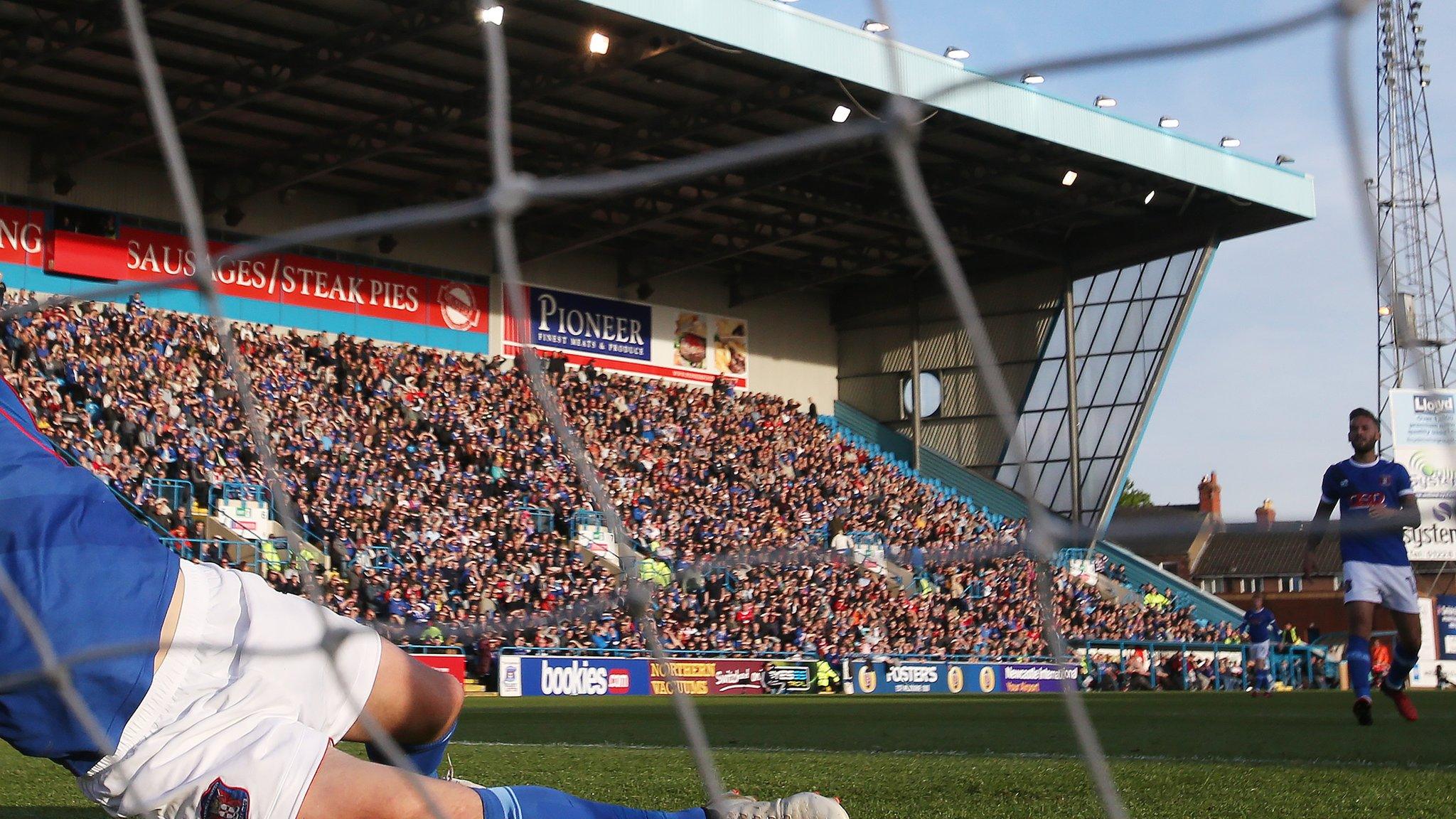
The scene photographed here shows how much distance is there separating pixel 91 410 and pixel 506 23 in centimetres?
653

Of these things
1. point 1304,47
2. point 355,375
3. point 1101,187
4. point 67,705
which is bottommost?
point 67,705

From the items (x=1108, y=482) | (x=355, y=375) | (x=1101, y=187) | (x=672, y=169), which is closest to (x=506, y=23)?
(x=355, y=375)

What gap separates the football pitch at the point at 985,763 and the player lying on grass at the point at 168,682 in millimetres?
1916

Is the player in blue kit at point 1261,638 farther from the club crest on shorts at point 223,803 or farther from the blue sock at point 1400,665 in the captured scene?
the club crest on shorts at point 223,803

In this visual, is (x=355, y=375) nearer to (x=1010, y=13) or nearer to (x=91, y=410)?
(x=91, y=410)

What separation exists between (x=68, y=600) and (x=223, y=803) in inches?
17.0

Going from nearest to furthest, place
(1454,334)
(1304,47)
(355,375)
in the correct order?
(1304,47)
(1454,334)
(355,375)

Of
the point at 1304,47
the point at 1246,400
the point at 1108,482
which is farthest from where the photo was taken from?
the point at 1108,482

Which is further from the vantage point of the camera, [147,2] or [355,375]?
[355,375]

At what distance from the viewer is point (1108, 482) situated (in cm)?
2728

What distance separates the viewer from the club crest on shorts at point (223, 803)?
2.30 meters

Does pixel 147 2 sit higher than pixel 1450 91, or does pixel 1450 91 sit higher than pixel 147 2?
pixel 147 2

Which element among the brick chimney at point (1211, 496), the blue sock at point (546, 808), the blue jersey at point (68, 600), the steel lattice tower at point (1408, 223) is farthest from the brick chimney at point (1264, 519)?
the blue jersey at point (68, 600)

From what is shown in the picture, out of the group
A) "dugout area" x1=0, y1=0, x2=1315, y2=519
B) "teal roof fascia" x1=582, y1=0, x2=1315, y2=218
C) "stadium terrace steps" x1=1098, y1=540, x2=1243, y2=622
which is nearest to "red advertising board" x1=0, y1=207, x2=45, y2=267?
"dugout area" x1=0, y1=0, x2=1315, y2=519
